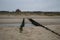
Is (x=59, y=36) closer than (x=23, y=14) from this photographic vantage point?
Yes

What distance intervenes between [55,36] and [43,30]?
0.22m

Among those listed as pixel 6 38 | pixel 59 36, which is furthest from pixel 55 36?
pixel 6 38

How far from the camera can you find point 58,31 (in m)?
1.68

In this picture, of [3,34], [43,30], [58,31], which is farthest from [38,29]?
[3,34]

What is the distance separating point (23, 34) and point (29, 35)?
0.06 meters

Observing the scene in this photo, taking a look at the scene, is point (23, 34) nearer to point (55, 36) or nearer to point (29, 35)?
point (29, 35)

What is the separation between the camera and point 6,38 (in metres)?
1.43

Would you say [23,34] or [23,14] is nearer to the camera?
[23,34]

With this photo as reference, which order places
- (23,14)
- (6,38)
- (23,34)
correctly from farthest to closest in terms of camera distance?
1. (23,14)
2. (23,34)
3. (6,38)

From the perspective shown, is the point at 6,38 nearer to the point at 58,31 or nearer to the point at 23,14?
the point at 58,31

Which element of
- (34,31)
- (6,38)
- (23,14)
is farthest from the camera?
(23,14)

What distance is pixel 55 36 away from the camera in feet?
4.89

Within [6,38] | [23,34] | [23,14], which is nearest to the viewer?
[6,38]

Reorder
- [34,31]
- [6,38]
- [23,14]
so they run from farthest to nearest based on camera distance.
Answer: [23,14] → [34,31] → [6,38]
